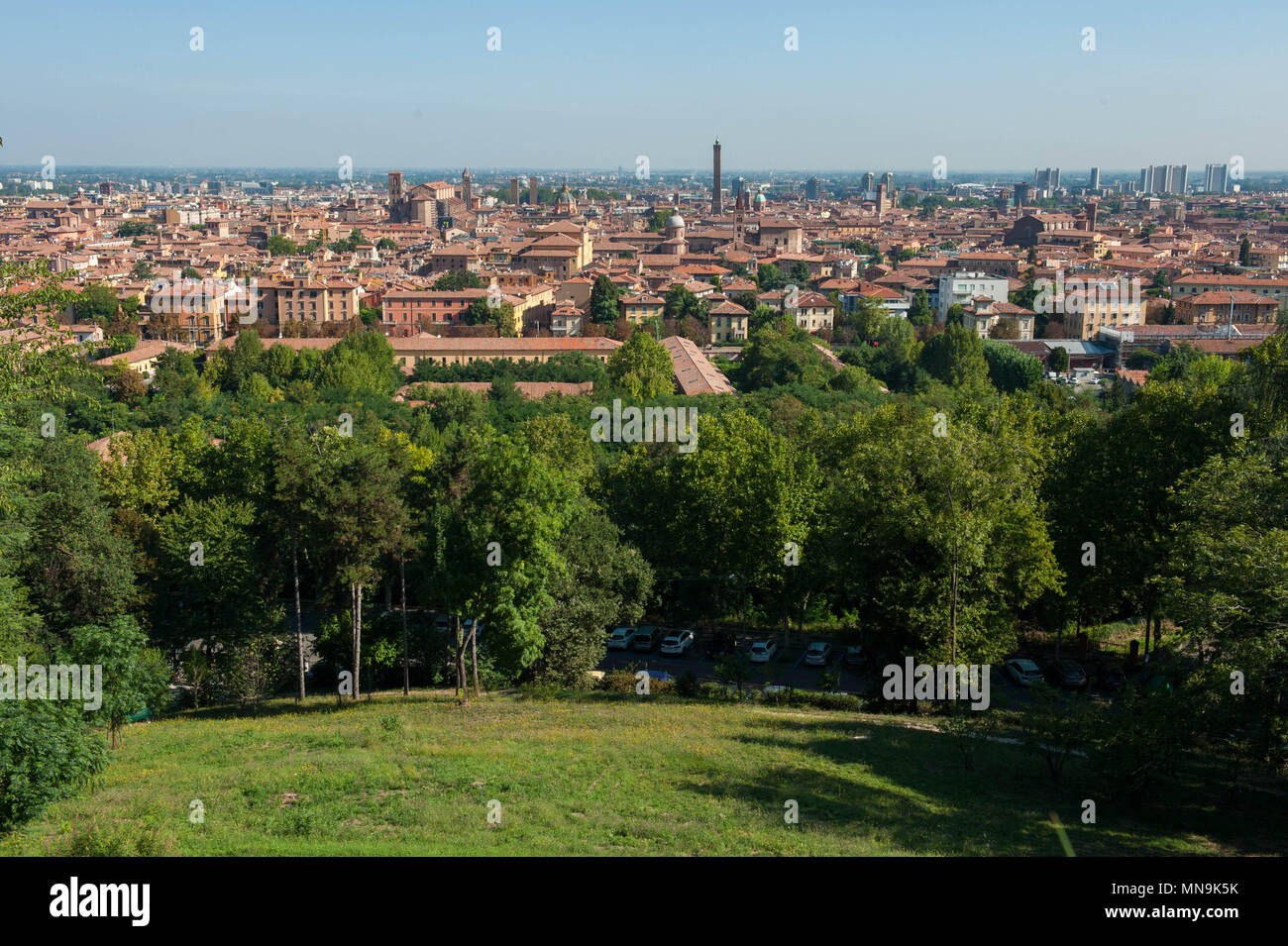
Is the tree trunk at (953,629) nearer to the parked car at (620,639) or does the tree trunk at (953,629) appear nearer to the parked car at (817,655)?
the parked car at (817,655)

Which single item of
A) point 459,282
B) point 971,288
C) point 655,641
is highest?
point 459,282

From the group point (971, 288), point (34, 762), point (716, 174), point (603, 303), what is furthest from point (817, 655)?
point (716, 174)

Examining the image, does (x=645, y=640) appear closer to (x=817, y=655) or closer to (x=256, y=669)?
(x=817, y=655)

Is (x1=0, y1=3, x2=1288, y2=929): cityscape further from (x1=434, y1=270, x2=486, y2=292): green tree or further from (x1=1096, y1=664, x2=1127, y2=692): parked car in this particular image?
(x1=434, y1=270, x2=486, y2=292): green tree

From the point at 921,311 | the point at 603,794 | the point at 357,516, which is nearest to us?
the point at 603,794

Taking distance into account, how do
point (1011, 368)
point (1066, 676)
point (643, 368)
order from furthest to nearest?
1. point (1011, 368)
2. point (643, 368)
3. point (1066, 676)

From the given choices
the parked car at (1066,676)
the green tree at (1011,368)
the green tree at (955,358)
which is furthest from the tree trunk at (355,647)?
the green tree at (1011,368)

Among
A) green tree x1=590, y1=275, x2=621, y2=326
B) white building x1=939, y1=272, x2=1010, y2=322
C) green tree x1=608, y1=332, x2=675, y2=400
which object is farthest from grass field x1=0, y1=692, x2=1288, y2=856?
white building x1=939, y1=272, x2=1010, y2=322
